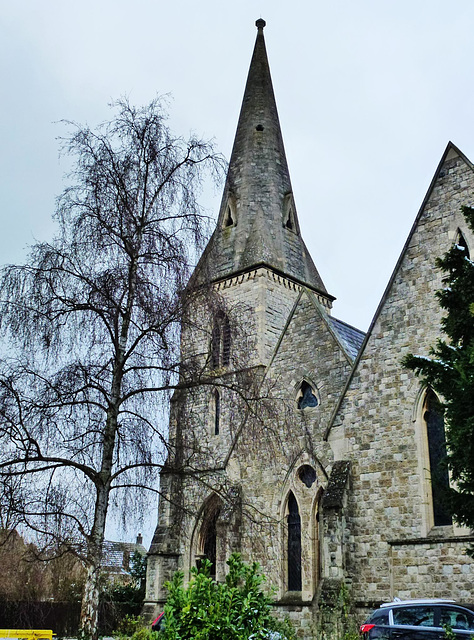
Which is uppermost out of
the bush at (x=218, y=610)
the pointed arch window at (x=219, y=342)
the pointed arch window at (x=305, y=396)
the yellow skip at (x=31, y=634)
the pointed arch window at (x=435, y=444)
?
the pointed arch window at (x=305, y=396)

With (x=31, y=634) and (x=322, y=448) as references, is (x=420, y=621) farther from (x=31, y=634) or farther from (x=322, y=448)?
(x=322, y=448)

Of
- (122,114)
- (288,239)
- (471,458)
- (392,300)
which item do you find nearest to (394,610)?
(471,458)

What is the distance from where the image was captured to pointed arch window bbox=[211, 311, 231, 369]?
1145 centimetres

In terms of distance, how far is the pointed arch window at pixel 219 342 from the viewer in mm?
11445

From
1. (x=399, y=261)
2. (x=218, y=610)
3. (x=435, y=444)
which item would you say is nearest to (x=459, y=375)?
(x=218, y=610)

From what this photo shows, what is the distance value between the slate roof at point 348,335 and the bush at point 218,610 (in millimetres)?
12866

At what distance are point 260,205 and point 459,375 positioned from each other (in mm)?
19233

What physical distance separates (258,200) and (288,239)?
6.50ft

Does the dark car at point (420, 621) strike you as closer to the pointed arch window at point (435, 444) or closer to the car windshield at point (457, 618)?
the car windshield at point (457, 618)

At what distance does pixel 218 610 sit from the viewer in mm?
5363

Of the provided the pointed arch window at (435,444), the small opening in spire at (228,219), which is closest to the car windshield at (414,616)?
the pointed arch window at (435,444)

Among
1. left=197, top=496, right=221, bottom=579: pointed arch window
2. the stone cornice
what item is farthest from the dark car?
the stone cornice

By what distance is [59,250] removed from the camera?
35.7 feet

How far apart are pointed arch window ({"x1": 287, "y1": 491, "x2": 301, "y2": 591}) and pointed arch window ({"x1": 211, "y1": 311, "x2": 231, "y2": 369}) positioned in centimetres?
711
